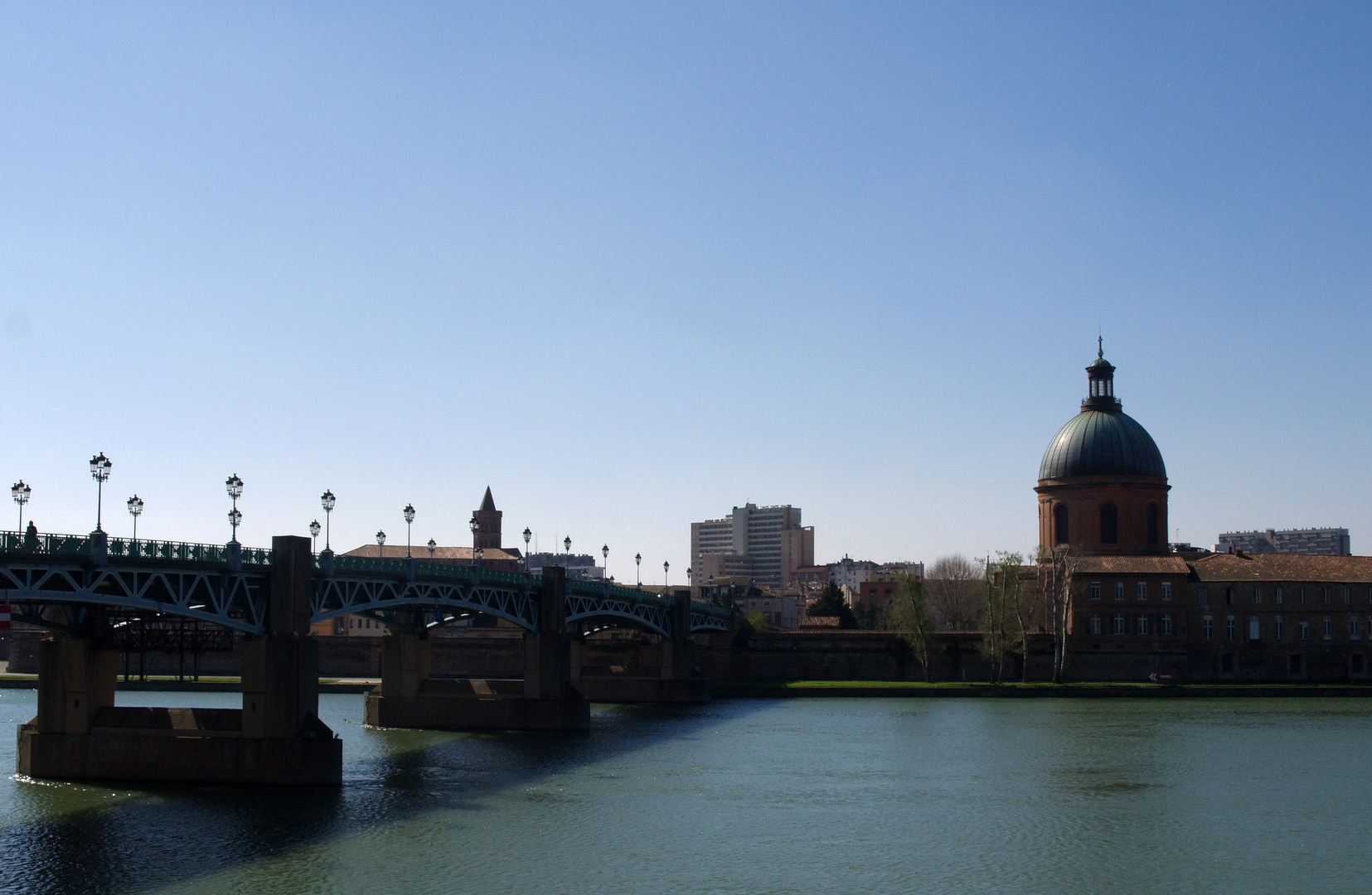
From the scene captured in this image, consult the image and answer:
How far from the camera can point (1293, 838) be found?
41125 millimetres

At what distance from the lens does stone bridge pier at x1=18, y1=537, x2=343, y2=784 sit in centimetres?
4791

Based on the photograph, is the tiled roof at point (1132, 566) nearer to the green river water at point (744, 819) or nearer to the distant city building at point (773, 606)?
the green river water at point (744, 819)

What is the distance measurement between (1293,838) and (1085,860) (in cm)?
777

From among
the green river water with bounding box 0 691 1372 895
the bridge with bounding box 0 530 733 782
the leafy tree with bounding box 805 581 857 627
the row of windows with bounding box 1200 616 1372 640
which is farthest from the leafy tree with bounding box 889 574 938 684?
the bridge with bounding box 0 530 733 782

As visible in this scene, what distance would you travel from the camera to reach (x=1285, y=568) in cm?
10494

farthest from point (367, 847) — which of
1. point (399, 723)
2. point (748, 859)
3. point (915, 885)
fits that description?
point (399, 723)

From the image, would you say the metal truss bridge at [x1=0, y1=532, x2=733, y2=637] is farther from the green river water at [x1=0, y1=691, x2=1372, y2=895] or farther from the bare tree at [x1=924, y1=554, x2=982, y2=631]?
the bare tree at [x1=924, y1=554, x2=982, y2=631]

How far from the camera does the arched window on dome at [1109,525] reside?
4528 inches

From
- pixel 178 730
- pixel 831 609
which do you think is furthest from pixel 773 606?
pixel 178 730

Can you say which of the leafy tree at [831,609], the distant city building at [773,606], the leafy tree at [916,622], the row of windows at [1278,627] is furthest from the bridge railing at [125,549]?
the distant city building at [773,606]

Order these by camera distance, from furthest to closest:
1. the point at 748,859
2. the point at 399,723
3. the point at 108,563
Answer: the point at 399,723 → the point at 108,563 → the point at 748,859

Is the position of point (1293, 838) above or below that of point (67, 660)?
below

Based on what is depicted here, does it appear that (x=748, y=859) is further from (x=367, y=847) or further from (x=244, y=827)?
(x=244, y=827)

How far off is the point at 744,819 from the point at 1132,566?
229ft
